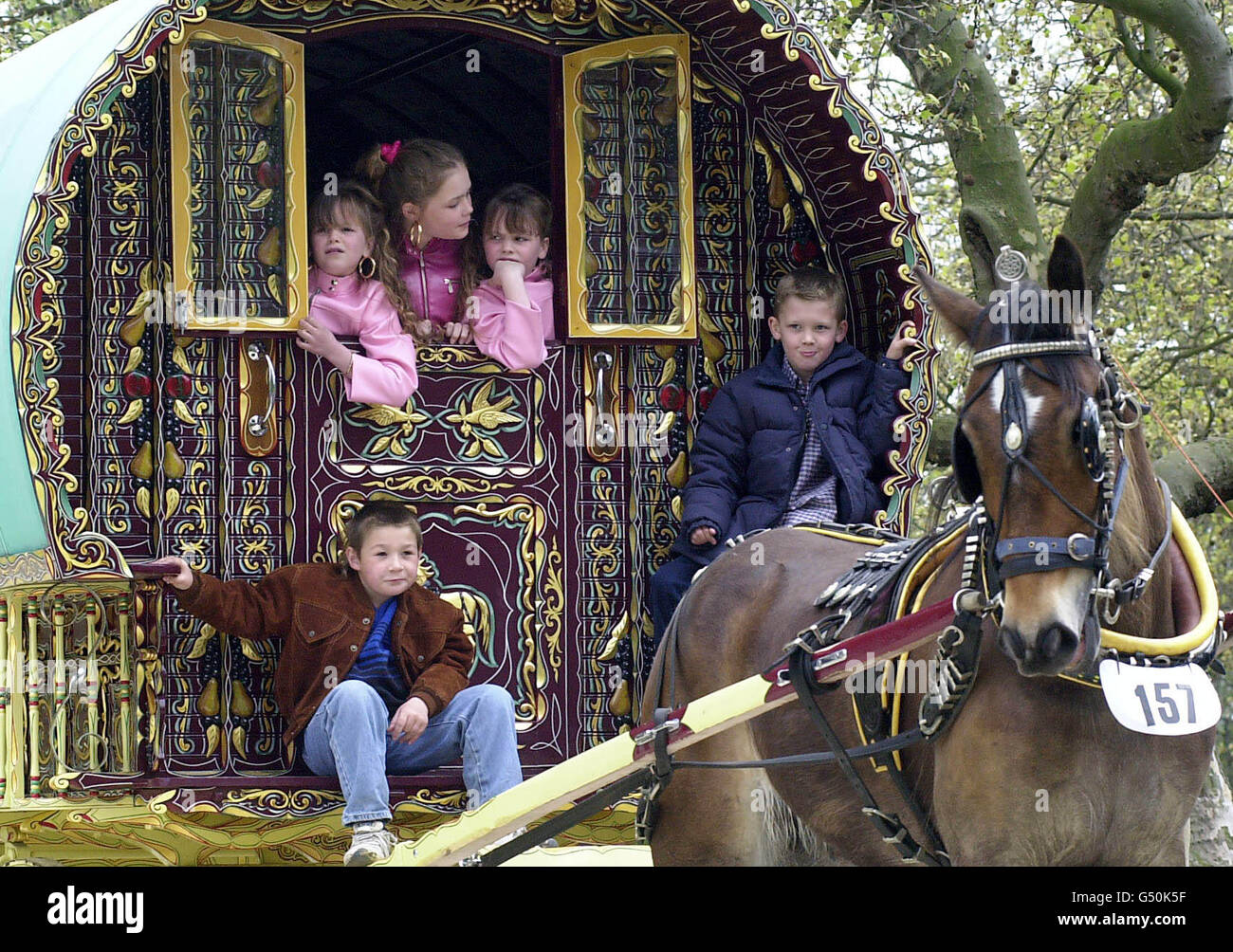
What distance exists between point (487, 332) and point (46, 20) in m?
7.97

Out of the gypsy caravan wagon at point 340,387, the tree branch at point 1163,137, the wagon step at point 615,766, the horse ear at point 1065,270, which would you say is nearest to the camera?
the horse ear at point 1065,270

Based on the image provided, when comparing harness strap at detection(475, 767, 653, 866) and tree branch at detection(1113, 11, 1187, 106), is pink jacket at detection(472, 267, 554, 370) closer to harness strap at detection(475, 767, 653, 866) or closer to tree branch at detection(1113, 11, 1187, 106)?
harness strap at detection(475, 767, 653, 866)

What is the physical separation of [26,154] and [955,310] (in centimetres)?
284

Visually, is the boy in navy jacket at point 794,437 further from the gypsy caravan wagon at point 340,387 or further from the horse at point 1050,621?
the horse at point 1050,621

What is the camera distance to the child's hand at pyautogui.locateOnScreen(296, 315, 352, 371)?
5.97m

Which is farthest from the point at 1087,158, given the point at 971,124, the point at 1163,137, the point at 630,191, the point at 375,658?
the point at 375,658

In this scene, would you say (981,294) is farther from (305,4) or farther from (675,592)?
(305,4)

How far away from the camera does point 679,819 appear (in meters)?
5.16

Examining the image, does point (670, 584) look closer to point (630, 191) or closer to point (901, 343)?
point (901, 343)

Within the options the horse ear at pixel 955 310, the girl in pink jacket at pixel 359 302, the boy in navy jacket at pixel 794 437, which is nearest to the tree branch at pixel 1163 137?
the boy in navy jacket at pixel 794 437

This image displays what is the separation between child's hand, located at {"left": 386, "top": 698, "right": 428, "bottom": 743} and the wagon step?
1.60 ft

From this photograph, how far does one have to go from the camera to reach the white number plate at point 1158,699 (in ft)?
11.9

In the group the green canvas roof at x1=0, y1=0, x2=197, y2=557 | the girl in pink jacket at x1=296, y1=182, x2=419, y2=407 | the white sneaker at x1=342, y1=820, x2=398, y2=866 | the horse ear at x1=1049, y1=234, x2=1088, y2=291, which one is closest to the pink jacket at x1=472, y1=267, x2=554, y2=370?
the girl in pink jacket at x1=296, y1=182, x2=419, y2=407

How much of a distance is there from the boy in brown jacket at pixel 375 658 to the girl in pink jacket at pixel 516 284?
71cm
